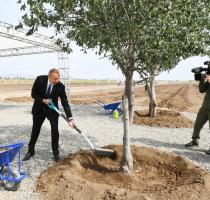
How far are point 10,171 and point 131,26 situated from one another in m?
3.13

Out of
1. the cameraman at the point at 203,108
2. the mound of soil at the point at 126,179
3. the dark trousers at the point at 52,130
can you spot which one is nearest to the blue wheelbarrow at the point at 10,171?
the mound of soil at the point at 126,179

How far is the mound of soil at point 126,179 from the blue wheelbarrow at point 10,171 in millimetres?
431

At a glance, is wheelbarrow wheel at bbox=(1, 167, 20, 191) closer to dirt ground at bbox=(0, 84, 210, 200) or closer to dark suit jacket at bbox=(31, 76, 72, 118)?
dirt ground at bbox=(0, 84, 210, 200)

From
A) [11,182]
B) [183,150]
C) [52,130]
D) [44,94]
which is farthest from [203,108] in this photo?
[11,182]

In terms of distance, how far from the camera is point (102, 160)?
8.02 metres

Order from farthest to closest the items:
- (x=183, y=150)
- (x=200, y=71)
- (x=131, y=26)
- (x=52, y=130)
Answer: (x=183, y=150) → (x=200, y=71) → (x=52, y=130) → (x=131, y=26)

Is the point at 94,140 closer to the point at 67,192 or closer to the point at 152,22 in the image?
the point at 67,192

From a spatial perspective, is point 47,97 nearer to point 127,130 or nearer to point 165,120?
point 127,130

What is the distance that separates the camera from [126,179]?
697cm

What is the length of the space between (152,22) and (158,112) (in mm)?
10845

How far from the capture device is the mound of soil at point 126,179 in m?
6.05

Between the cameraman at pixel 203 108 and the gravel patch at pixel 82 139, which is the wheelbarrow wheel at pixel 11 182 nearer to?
the gravel patch at pixel 82 139

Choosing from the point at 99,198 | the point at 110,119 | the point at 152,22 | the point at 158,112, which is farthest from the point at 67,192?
the point at 158,112

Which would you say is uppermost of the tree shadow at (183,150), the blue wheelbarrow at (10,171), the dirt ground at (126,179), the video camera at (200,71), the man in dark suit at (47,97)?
the video camera at (200,71)
